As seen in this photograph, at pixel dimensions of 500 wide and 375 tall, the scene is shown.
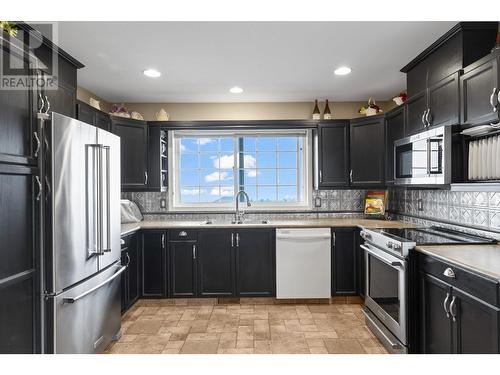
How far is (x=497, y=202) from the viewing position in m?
2.28

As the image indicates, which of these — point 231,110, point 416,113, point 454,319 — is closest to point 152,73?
point 231,110

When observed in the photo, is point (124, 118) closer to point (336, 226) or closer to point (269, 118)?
point (269, 118)

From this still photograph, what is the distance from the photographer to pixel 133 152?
3.82 meters

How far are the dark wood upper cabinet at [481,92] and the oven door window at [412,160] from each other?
42cm

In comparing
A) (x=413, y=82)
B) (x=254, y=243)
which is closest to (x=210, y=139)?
(x=254, y=243)

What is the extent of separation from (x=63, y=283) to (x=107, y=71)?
2043 millimetres

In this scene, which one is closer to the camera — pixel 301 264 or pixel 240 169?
pixel 301 264

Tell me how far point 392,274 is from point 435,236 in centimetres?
49

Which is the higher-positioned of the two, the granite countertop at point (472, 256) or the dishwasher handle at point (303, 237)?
the granite countertop at point (472, 256)

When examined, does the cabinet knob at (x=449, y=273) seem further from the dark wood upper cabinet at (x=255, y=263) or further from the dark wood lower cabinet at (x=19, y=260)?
the dark wood lower cabinet at (x=19, y=260)

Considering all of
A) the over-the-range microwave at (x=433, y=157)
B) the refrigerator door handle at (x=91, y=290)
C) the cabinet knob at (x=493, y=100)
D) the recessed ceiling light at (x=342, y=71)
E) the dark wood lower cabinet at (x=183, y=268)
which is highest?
the recessed ceiling light at (x=342, y=71)

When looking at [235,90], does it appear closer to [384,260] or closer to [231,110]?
[231,110]

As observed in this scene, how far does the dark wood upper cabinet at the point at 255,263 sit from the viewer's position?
11.8 ft

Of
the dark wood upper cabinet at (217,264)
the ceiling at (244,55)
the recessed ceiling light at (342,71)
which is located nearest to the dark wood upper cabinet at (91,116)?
the ceiling at (244,55)
